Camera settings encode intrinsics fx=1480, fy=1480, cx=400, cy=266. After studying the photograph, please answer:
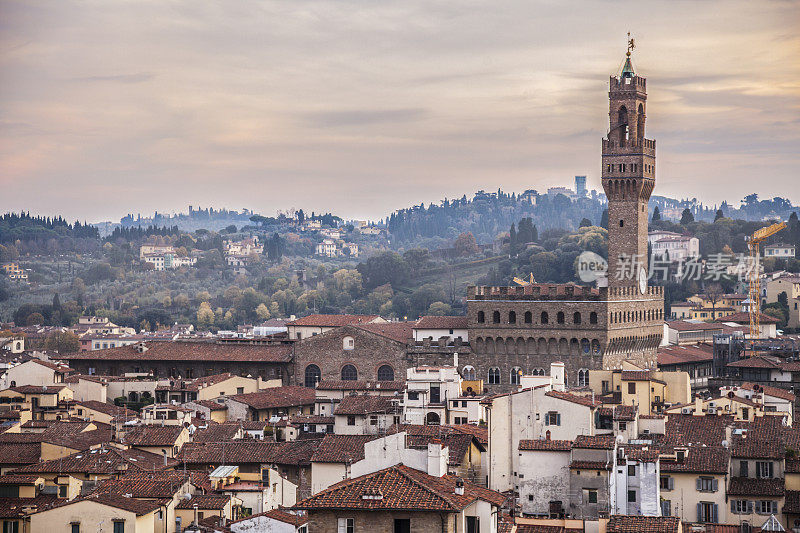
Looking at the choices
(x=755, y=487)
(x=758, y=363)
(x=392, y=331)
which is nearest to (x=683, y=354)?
(x=758, y=363)

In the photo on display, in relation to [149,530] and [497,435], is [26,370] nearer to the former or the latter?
[497,435]

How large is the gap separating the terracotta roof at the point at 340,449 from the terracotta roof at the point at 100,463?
389 centimetres

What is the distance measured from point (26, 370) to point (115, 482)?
30570mm

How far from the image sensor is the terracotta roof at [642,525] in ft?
83.3

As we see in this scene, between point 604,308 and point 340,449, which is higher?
point 604,308

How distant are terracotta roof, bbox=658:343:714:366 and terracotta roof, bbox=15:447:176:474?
3170 cm

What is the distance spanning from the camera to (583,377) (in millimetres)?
59344

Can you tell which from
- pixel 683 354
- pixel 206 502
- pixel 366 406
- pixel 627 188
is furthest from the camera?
pixel 683 354

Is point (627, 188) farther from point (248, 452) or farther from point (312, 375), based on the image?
point (248, 452)

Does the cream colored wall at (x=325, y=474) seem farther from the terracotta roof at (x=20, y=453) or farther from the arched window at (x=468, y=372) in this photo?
the arched window at (x=468, y=372)

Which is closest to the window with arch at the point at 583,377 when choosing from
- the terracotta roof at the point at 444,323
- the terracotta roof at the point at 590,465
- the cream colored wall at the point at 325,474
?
the terracotta roof at the point at 444,323

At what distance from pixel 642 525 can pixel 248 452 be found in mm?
15040

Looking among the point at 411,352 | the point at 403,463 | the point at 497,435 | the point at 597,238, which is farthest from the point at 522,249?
the point at 403,463

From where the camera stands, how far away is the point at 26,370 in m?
61.2
